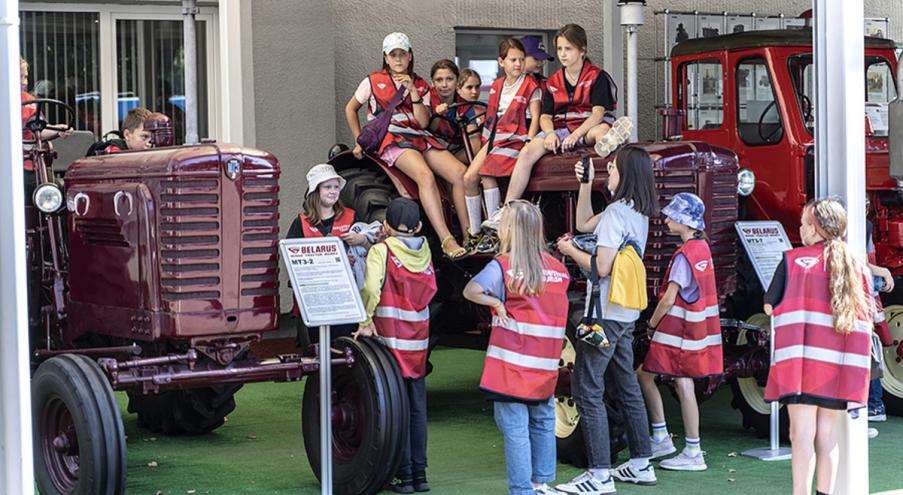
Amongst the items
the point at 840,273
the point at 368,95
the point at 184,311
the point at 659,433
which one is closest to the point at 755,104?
the point at 368,95

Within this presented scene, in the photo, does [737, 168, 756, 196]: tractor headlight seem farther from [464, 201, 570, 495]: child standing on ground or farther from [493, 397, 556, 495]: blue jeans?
[493, 397, 556, 495]: blue jeans

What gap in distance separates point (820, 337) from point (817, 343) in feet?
0.10

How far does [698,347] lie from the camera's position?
Answer: 757 cm

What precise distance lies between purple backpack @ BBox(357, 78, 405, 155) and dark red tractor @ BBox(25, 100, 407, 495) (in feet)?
7.04

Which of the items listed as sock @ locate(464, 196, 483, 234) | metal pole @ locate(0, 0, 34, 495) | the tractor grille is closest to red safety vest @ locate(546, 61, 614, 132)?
sock @ locate(464, 196, 483, 234)

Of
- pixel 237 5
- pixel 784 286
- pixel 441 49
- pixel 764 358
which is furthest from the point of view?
pixel 441 49

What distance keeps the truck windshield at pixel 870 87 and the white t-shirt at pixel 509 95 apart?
76.3 inches

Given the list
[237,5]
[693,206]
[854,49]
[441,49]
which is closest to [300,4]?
[237,5]

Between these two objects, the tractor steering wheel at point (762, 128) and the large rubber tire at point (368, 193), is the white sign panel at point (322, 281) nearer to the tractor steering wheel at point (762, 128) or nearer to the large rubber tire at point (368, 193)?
the large rubber tire at point (368, 193)

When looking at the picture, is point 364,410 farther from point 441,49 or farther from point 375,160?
point 441,49

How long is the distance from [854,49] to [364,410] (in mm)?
2784

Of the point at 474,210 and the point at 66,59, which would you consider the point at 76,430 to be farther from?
the point at 66,59

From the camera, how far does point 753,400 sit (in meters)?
8.66

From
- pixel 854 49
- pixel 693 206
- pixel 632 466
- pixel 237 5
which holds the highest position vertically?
pixel 237 5
